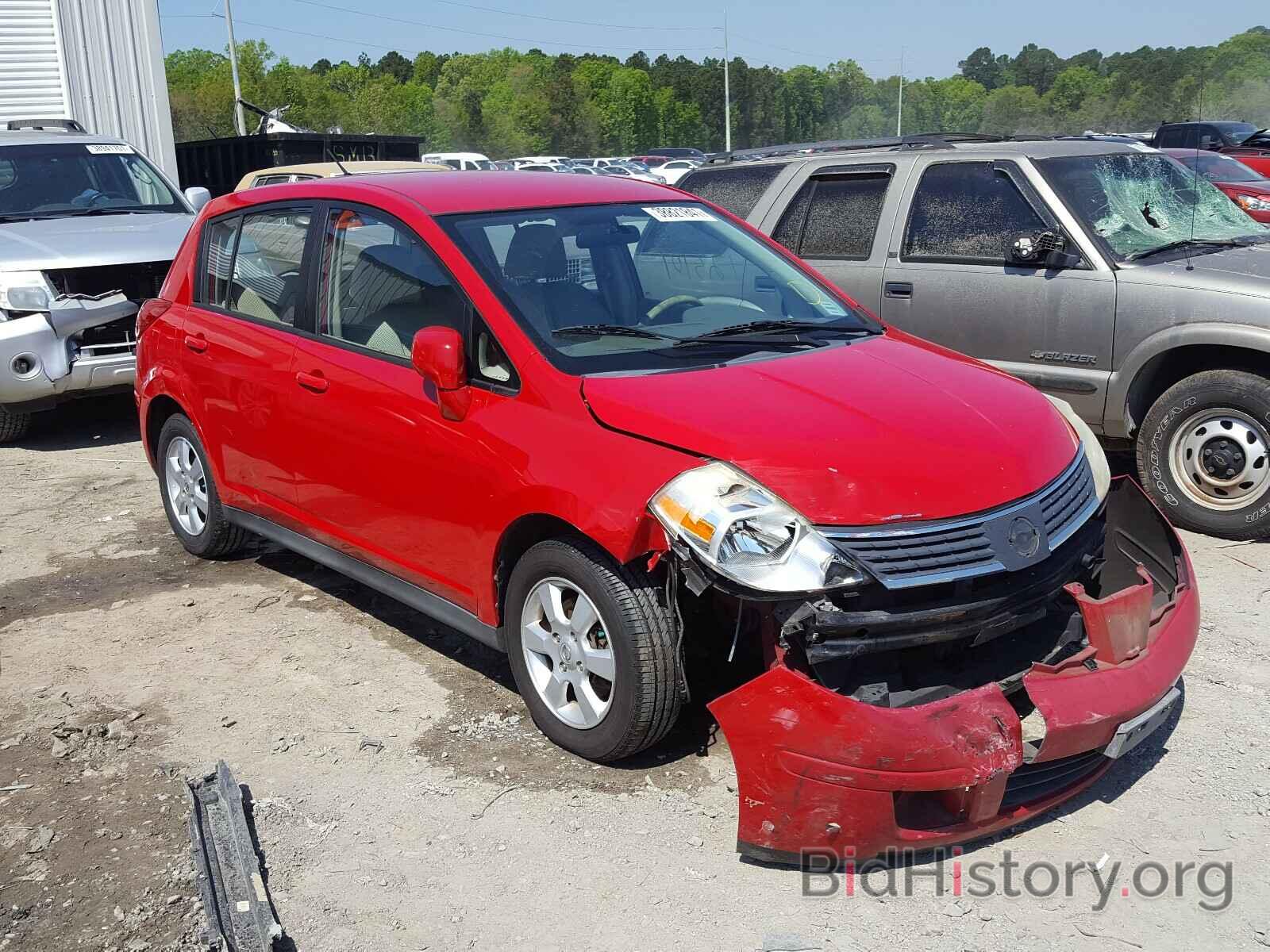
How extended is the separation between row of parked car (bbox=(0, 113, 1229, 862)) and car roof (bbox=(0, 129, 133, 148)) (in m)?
5.25

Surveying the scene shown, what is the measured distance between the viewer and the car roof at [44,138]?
1011cm

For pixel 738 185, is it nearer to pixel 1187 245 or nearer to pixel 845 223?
pixel 845 223

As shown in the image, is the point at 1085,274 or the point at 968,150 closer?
the point at 1085,274

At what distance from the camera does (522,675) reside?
158 inches

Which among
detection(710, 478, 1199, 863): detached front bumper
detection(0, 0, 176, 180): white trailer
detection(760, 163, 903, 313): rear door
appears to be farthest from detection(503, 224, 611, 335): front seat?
detection(0, 0, 176, 180): white trailer

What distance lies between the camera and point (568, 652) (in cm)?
378

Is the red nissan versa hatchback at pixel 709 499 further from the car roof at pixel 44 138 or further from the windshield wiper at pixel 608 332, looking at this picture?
the car roof at pixel 44 138

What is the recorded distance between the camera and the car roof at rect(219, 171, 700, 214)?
4559 millimetres

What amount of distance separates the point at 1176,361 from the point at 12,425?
7.72 metres

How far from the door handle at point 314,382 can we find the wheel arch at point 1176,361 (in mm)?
3848

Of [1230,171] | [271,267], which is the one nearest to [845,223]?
[271,267]

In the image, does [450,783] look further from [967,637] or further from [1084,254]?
[1084,254]

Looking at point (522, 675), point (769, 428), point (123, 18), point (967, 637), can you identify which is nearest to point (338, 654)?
point (522, 675)

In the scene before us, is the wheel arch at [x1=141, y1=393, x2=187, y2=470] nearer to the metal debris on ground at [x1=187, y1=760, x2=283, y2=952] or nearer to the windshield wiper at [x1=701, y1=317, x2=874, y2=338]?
the metal debris on ground at [x1=187, y1=760, x2=283, y2=952]
